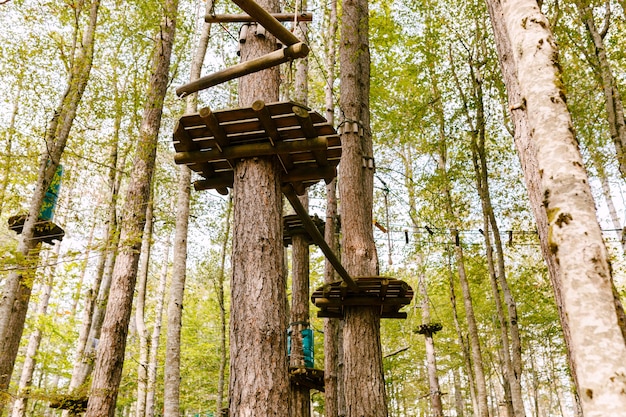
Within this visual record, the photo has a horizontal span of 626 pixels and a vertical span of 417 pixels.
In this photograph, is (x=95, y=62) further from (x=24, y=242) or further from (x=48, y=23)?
(x=24, y=242)

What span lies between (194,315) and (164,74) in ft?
48.3

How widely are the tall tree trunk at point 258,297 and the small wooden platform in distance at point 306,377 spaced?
3286 millimetres

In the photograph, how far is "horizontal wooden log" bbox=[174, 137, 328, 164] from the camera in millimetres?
3355

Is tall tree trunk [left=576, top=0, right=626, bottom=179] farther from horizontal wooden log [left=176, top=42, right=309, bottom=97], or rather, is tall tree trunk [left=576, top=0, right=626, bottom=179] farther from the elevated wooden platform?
the elevated wooden platform

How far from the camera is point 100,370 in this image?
5.65 m

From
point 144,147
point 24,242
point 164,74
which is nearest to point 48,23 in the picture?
point 164,74

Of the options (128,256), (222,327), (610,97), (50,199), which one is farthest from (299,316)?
(222,327)

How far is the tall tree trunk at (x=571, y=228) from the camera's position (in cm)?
192

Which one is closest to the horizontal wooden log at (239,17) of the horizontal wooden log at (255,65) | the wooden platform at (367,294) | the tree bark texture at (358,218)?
the horizontal wooden log at (255,65)

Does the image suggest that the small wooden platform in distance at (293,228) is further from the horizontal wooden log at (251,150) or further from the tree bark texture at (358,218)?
the horizontal wooden log at (251,150)

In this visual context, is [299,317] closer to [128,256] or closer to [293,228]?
[293,228]

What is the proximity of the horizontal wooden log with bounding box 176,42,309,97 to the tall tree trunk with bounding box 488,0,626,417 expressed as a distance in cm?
144

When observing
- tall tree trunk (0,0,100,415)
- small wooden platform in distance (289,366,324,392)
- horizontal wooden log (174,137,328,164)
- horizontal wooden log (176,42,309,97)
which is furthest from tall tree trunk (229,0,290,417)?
A: tall tree trunk (0,0,100,415)

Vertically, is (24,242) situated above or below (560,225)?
above
